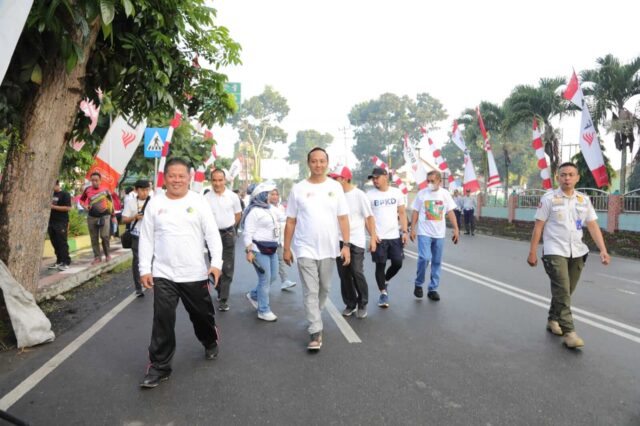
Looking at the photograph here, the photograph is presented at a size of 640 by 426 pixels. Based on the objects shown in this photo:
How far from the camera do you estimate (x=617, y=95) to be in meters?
19.6

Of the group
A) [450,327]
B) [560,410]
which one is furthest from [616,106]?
[560,410]

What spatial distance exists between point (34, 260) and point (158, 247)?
2.27 m

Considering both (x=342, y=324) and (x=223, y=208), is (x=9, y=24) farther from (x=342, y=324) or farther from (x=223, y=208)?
(x=342, y=324)

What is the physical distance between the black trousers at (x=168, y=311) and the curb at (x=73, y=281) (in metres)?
3.54

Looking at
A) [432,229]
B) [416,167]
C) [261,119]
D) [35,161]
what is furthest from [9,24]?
[261,119]

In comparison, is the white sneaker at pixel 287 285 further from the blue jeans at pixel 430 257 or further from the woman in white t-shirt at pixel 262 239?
the blue jeans at pixel 430 257

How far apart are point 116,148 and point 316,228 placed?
5788 mm

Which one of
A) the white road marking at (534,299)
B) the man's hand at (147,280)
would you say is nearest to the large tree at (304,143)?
the white road marking at (534,299)

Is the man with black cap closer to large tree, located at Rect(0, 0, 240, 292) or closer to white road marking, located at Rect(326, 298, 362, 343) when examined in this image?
large tree, located at Rect(0, 0, 240, 292)

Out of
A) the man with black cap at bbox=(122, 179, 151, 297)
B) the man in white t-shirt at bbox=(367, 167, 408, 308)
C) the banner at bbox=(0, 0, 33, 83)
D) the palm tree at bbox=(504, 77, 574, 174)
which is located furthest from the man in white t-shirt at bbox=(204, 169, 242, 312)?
the palm tree at bbox=(504, 77, 574, 174)

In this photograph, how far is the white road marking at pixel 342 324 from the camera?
16.0 ft

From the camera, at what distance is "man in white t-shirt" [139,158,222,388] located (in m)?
3.79

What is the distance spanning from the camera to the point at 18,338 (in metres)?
4.61

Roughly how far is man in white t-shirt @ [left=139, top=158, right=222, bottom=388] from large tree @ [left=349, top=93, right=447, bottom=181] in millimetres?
69802
